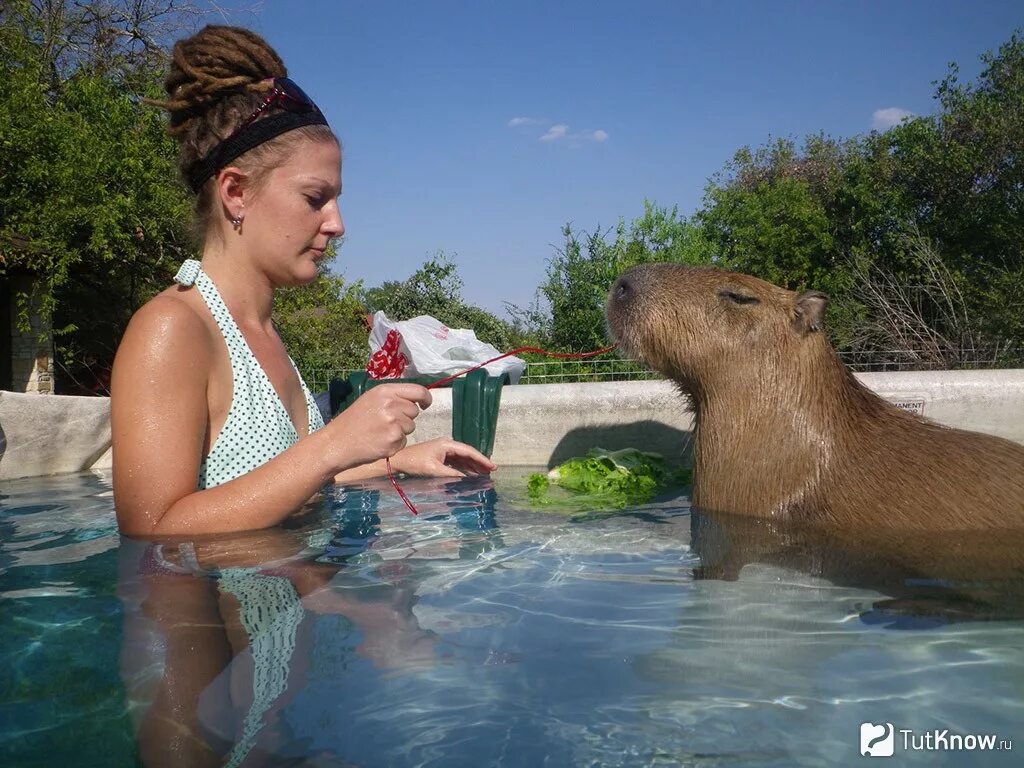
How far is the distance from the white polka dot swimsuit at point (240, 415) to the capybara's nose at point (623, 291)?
5.06 ft

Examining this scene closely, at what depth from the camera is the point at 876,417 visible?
10.0 feet

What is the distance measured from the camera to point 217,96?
234 centimetres

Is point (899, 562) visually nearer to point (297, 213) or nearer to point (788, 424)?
point (788, 424)

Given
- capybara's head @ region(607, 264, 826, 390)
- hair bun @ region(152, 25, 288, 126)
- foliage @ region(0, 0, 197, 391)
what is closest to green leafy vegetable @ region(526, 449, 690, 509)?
capybara's head @ region(607, 264, 826, 390)

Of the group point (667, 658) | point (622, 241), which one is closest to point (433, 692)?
point (667, 658)

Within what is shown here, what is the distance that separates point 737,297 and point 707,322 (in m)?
0.16

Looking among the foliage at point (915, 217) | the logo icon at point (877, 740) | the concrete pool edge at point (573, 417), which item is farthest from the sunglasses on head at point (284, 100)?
the foliage at point (915, 217)

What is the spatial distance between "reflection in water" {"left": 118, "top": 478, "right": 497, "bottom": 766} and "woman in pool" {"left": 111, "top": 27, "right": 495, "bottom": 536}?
151 millimetres

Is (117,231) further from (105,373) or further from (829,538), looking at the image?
(829,538)

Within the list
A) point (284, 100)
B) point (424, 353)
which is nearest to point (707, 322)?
point (284, 100)

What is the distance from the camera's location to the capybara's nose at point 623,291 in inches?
134

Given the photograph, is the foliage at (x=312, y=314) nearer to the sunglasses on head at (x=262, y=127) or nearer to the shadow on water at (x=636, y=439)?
the shadow on water at (x=636, y=439)

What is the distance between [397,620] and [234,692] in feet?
1.52

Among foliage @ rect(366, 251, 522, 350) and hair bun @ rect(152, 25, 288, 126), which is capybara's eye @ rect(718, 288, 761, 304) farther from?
foliage @ rect(366, 251, 522, 350)
